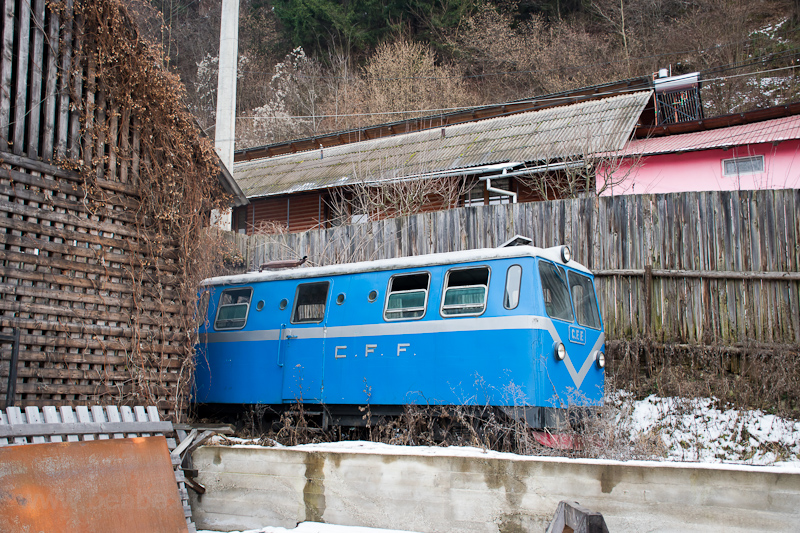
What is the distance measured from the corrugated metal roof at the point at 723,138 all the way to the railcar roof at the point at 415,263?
28.4 ft

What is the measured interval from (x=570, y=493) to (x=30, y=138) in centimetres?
717

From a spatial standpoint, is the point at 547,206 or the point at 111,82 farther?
the point at 547,206

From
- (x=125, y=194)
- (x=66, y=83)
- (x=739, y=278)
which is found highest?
(x=66, y=83)

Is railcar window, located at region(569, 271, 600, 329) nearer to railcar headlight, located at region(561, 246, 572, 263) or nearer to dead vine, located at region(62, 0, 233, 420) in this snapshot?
railcar headlight, located at region(561, 246, 572, 263)

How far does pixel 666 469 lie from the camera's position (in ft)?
16.6

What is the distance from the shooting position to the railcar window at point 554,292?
8.14m

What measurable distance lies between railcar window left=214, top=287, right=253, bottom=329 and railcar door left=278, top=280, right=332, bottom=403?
3.14 ft

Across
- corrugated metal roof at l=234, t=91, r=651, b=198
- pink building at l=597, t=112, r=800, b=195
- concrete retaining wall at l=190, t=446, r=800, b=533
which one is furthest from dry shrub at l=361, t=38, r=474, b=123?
concrete retaining wall at l=190, t=446, r=800, b=533

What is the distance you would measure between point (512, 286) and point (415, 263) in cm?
147

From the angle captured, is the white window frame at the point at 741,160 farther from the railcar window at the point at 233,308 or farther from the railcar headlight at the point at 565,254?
the railcar window at the point at 233,308

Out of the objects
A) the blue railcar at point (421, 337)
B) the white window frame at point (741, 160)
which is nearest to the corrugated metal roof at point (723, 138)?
the white window frame at point (741, 160)

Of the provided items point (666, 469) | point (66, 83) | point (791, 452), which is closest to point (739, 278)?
point (791, 452)

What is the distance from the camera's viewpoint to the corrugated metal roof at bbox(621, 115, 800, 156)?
1653cm

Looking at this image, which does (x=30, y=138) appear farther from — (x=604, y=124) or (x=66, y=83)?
(x=604, y=124)
